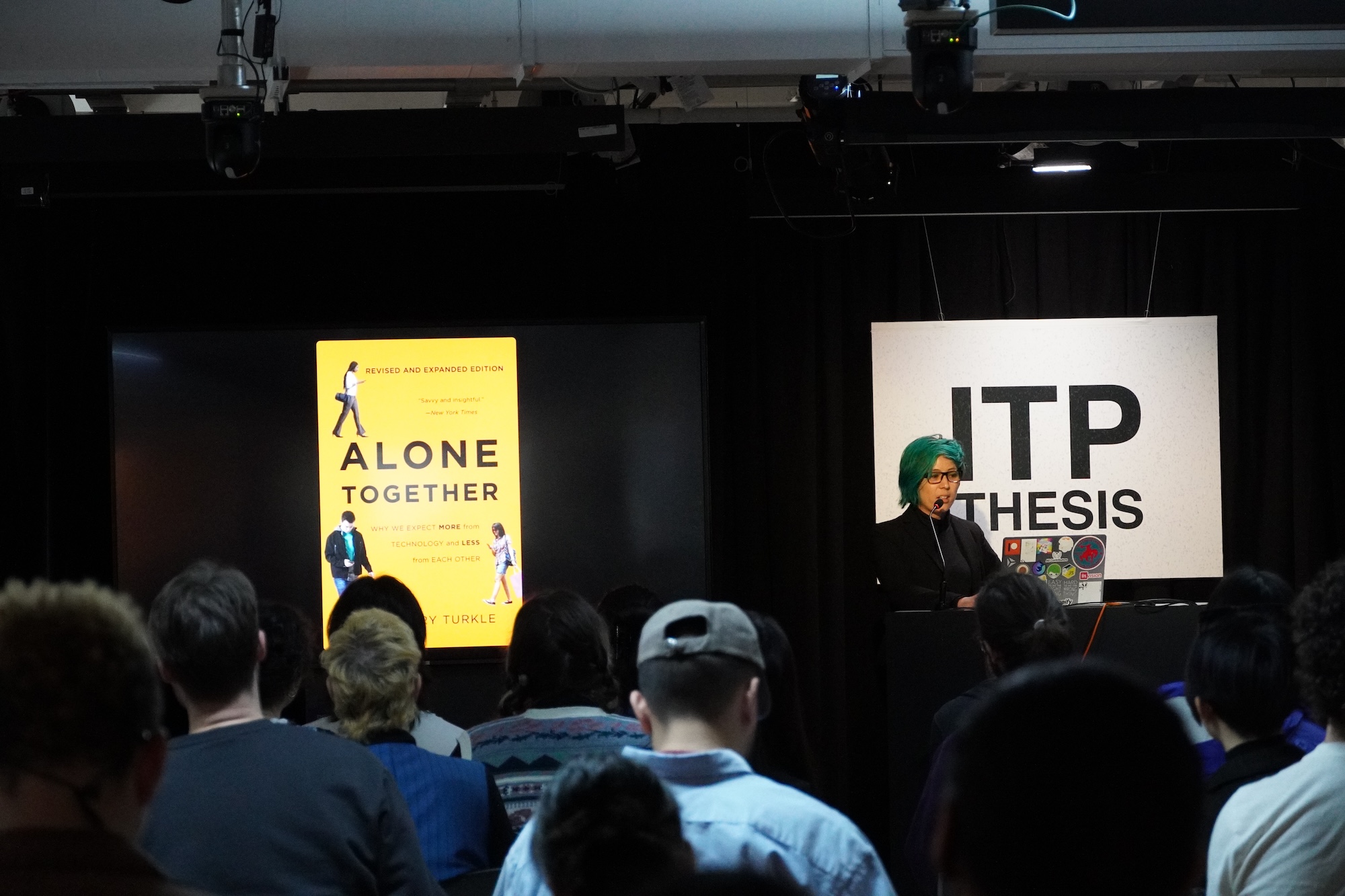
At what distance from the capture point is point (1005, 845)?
→ 0.94m

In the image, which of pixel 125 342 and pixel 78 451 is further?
pixel 78 451

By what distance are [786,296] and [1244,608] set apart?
4.11 metres

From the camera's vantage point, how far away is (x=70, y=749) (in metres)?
1.18

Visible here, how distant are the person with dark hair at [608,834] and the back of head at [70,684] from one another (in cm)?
41

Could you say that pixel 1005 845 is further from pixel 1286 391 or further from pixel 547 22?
pixel 1286 391

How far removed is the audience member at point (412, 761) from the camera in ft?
8.32

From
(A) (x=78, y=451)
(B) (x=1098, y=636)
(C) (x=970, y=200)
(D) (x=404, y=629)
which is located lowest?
(B) (x=1098, y=636)

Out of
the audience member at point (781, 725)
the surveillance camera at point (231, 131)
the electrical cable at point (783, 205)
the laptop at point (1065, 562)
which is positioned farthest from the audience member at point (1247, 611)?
the surveillance camera at point (231, 131)

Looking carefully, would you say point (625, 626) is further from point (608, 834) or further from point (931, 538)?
point (931, 538)

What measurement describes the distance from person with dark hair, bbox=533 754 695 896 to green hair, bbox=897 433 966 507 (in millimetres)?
4377

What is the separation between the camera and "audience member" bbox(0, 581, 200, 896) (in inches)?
45.8

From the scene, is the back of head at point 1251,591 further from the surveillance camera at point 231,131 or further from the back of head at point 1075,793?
the surveillance camera at point 231,131

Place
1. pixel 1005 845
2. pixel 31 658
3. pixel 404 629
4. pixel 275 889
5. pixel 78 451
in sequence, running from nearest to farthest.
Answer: pixel 1005 845 < pixel 31 658 < pixel 275 889 < pixel 404 629 < pixel 78 451

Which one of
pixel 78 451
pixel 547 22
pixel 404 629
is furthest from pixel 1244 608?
pixel 78 451
